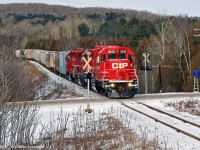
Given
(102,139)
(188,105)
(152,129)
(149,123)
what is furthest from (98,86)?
(102,139)

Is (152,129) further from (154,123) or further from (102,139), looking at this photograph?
(102,139)

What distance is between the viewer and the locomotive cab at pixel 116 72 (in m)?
24.0

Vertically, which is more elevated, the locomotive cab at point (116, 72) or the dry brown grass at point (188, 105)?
the locomotive cab at point (116, 72)

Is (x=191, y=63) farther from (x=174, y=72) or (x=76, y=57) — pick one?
(x=76, y=57)

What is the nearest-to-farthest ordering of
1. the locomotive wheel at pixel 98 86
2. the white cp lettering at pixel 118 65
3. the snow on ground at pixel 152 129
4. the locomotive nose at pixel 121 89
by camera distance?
the snow on ground at pixel 152 129 < the locomotive nose at pixel 121 89 < the white cp lettering at pixel 118 65 < the locomotive wheel at pixel 98 86

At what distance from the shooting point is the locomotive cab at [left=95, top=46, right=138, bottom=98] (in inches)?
946

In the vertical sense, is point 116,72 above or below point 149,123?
above

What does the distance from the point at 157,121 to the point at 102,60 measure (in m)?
10.1

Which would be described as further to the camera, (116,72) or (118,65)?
(118,65)

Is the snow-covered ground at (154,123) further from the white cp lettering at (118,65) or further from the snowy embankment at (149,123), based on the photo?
the white cp lettering at (118,65)

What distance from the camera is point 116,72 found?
961 inches

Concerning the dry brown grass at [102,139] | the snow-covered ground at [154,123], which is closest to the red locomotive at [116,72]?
the snow-covered ground at [154,123]

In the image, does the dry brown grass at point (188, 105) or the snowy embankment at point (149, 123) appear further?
the dry brown grass at point (188, 105)

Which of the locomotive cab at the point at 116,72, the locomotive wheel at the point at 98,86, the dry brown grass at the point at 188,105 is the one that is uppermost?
the locomotive cab at the point at 116,72
